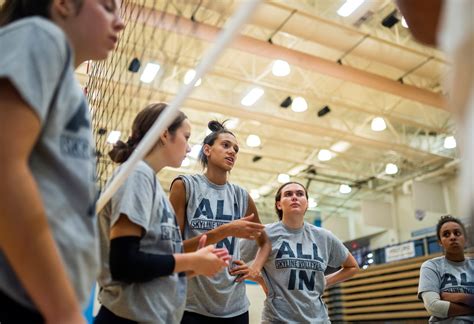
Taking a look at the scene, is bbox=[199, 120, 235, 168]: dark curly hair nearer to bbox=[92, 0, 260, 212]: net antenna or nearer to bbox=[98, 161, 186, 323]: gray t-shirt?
bbox=[98, 161, 186, 323]: gray t-shirt

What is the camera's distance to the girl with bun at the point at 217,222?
87.9 inches

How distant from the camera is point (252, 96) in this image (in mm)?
8742

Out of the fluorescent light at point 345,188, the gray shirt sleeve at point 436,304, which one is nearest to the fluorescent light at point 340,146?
the fluorescent light at point 345,188

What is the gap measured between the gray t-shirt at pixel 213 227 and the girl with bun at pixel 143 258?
2.69 ft

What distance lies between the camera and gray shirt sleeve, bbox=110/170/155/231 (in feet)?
4.39

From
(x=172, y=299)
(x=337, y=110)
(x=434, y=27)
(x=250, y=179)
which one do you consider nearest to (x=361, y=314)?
(x=337, y=110)

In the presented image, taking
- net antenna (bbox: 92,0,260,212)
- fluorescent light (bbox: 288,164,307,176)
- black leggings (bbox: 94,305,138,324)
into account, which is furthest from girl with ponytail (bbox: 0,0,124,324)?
fluorescent light (bbox: 288,164,307,176)

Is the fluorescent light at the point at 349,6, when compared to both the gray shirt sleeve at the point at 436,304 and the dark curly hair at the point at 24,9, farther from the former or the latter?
the dark curly hair at the point at 24,9

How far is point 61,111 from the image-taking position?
78 centimetres

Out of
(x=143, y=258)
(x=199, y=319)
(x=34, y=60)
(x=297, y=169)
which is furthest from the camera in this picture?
(x=297, y=169)

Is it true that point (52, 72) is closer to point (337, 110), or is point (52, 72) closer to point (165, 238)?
point (165, 238)

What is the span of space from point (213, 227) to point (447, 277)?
1.56 m

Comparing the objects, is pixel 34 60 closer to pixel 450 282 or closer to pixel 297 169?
pixel 450 282

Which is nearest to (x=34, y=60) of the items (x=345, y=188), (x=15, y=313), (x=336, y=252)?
(x=15, y=313)
